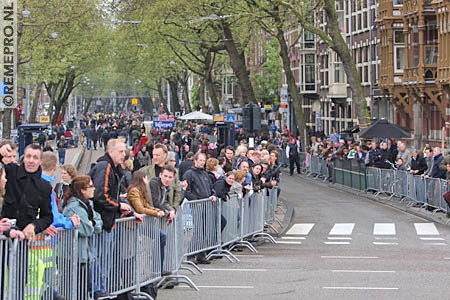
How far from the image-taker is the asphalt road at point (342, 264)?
559 inches

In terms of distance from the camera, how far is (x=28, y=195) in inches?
396

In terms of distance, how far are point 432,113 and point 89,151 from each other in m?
29.7

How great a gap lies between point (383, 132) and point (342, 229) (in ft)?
47.6

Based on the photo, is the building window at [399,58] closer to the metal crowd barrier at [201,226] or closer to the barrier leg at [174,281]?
the metal crowd barrier at [201,226]

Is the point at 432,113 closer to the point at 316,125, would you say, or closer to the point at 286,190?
the point at 286,190

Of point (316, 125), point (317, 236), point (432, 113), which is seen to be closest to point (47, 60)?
point (316, 125)

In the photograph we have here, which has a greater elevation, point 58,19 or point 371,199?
point 58,19

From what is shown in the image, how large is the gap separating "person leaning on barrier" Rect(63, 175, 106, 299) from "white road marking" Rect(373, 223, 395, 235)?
1376 cm

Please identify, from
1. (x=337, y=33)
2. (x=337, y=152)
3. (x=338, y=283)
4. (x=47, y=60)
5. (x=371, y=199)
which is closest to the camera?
(x=338, y=283)

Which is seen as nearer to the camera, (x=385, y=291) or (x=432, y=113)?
(x=385, y=291)

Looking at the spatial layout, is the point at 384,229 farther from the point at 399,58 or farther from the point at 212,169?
the point at 399,58

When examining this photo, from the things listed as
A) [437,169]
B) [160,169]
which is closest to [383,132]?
[437,169]

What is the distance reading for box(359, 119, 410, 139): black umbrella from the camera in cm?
3903

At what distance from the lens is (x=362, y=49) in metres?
63.7
